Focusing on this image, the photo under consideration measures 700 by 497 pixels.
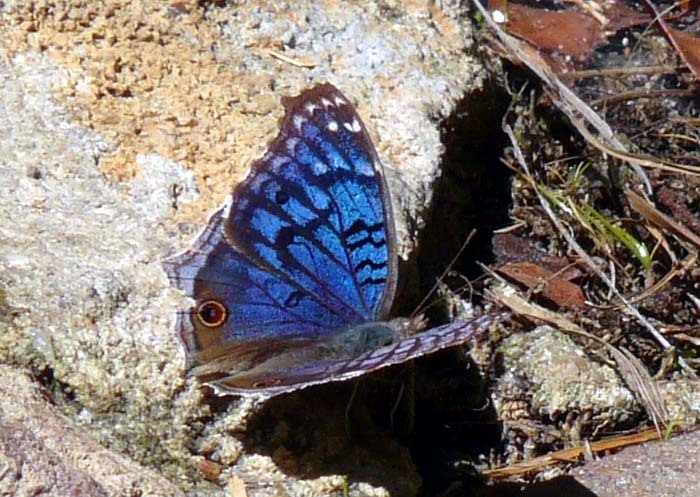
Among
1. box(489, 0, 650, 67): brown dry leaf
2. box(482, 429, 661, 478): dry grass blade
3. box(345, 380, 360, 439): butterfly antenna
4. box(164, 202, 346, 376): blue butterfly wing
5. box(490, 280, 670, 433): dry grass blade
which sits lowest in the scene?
box(482, 429, 661, 478): dry grass blade

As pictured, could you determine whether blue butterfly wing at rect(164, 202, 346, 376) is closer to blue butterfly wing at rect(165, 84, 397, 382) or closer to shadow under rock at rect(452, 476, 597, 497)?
blue butterfly wing at rect(165, 84, 397, 382)

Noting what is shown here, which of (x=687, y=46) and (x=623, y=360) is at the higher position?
(x=687, y=46)

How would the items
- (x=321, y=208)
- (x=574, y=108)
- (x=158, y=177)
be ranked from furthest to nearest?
(x=574, y=108)
(x=158, y=177)
(x=321, y=208)

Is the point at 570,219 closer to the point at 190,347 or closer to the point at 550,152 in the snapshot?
the point at 550,152

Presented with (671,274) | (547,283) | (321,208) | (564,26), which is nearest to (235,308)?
(321,208)

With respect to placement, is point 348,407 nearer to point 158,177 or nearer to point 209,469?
point 209,469

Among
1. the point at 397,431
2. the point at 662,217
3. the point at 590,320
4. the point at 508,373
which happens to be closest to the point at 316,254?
the point at 397,431

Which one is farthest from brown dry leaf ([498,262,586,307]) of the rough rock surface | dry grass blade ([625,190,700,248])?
the rough rock surface

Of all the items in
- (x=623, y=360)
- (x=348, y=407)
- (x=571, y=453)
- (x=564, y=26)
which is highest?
(x=564, y=26)
